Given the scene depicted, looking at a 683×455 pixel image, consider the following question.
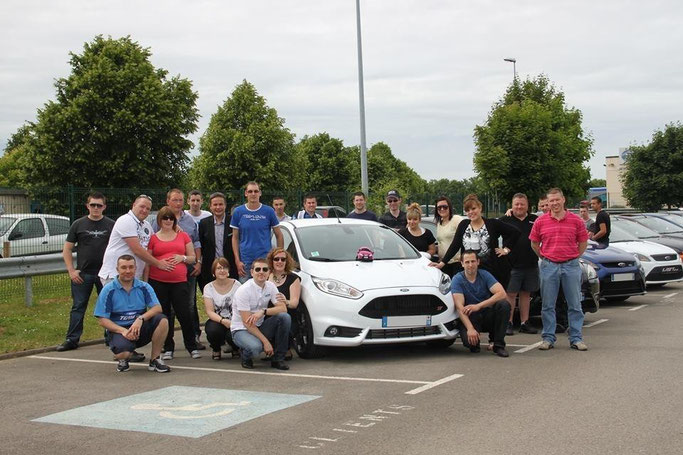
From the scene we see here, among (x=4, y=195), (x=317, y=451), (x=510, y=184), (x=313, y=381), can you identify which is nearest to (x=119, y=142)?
(x=510, y=184)

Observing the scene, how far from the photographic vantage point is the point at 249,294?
916 centimetres

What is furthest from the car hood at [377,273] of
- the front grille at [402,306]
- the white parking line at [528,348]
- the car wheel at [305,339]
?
the white parking line at [528,348]

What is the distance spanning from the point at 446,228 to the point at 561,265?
6.06 ft

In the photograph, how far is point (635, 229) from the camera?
19.5m

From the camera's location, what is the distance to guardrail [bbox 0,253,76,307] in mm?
13422

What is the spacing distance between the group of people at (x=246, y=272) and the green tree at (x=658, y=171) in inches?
1391

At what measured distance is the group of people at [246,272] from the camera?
9.08 m

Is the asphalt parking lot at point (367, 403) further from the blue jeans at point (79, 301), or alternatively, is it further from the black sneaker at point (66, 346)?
the blue jeans at point (79, 301)

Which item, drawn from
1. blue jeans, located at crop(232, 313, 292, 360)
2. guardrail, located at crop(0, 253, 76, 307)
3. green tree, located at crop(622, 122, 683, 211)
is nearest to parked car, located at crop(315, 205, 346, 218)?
guardrail, located at crop(0, 253, 76, 307)

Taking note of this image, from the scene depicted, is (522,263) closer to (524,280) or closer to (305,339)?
(524,280)

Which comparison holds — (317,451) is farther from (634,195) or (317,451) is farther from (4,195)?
(634,195)

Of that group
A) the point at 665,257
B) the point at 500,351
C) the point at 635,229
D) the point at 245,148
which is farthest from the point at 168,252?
the point at 245,148

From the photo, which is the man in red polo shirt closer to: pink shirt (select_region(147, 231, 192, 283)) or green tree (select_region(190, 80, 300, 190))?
pink shirt (select_region(147, 231, 192, 283))

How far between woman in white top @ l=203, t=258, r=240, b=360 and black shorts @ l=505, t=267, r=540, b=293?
12.4 feet
